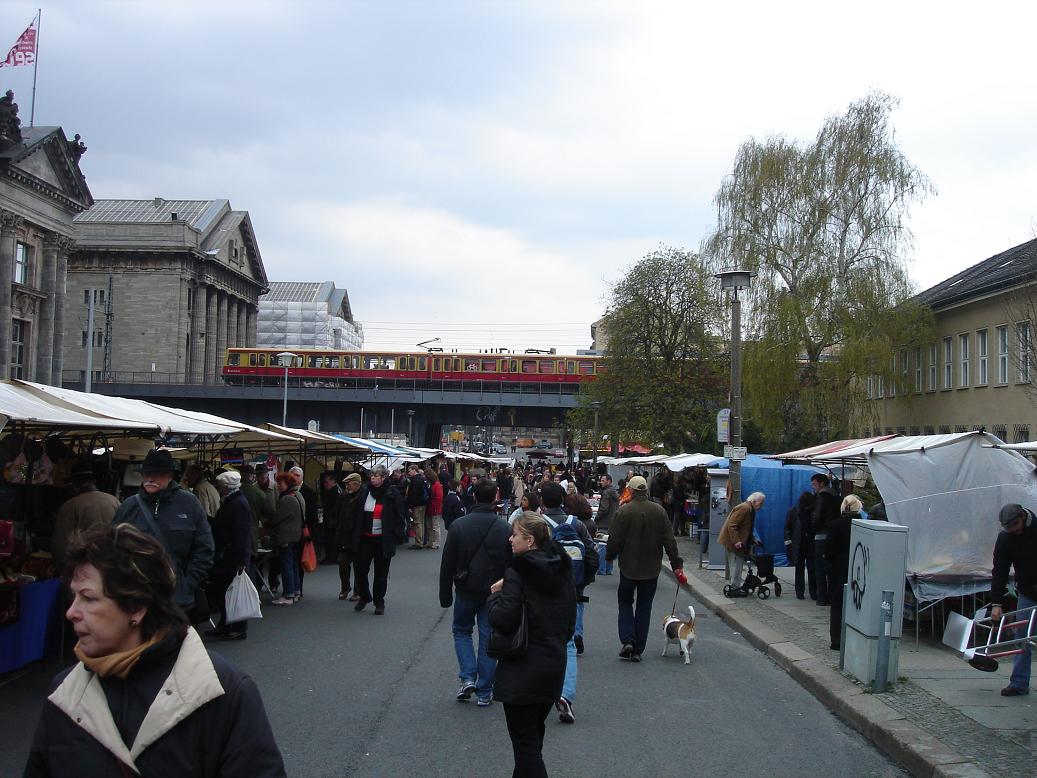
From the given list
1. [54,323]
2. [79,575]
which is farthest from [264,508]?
[54,323]

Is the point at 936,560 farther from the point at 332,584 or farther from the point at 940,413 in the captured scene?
the point at 940,413

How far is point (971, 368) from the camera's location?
1423 inches

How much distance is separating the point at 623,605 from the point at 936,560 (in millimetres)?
3799

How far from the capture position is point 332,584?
16.3 m

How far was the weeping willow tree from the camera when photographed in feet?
118

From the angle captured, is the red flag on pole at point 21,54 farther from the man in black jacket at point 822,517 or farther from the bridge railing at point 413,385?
the man in black jacket at point 822,517

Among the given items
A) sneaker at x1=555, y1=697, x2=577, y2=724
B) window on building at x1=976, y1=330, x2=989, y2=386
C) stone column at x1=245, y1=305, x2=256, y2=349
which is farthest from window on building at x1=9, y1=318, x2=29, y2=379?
sneaker at x1=555, y1=697, x2=577, y2=724

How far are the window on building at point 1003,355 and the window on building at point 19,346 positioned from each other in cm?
5046

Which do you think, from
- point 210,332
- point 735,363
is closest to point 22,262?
point 210,332

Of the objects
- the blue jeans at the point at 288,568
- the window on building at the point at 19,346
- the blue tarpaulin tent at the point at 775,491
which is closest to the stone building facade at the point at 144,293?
the window on building at the point at 19,346

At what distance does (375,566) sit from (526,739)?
7.34m

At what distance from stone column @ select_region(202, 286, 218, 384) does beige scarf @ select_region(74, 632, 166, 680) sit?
88.9 metres

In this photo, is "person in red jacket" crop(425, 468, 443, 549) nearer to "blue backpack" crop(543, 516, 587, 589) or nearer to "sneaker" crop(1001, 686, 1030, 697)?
"blue backpack" crop(543, 516, 587, 589)

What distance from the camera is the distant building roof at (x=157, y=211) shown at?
90.6 metres
